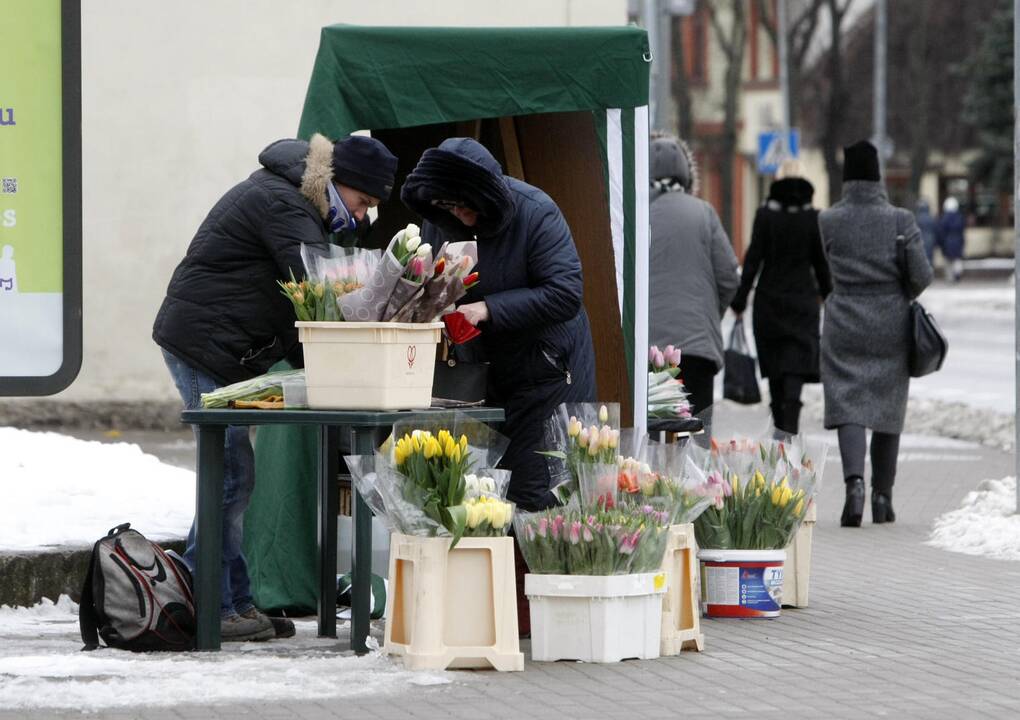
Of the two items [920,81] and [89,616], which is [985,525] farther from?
[920,81]

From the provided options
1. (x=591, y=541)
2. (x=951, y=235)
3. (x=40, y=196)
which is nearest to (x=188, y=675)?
(x=591, y=541)

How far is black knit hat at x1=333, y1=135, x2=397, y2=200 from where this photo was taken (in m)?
7.25

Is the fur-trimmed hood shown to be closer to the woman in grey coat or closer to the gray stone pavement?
the gray stone pavement

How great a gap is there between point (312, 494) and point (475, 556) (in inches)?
57.9

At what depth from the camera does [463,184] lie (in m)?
7.43

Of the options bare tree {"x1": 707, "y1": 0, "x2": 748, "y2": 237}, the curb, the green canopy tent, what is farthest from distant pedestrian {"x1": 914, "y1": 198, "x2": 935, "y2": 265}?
the curb

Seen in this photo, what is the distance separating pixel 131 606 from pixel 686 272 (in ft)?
14.6

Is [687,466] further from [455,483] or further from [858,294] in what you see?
[858,294]

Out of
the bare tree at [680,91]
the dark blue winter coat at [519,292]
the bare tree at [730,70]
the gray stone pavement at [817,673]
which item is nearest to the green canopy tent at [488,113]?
the dark blue winter coat at [519,292]

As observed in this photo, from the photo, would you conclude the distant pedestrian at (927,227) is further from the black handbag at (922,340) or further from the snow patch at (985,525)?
the black handbag at (922,340)

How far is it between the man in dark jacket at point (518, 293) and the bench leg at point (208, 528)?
3.34ft

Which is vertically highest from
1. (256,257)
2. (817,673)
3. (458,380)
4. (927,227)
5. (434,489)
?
(927,227)

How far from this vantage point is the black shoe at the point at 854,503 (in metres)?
11.1

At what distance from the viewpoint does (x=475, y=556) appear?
6.85 meters
